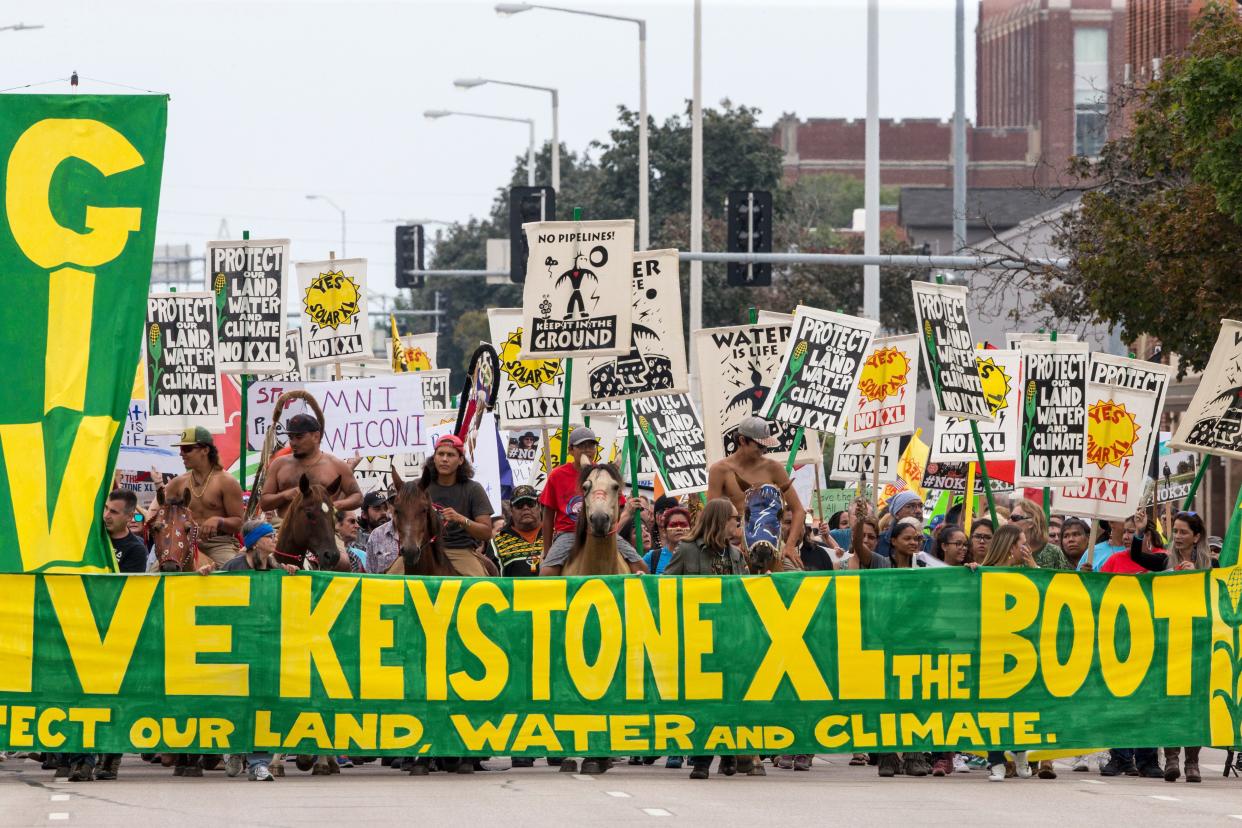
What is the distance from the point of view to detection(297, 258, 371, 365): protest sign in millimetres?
25766

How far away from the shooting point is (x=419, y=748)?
14328 millimetres

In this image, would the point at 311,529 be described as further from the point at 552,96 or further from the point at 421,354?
the point at 552,96

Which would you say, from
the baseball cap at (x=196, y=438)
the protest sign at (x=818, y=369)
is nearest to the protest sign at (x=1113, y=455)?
the protest sign at (x=818, y=369)

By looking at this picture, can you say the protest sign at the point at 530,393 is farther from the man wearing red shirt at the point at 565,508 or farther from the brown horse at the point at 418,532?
the brown horse at the point at 418,532

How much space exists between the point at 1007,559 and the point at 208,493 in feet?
16.0

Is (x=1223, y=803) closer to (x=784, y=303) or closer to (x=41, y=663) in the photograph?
(x=41, y=663)

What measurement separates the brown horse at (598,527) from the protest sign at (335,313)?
1075 cm

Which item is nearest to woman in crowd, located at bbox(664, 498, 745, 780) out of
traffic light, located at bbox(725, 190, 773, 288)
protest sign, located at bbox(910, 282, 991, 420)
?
protest sign, located at bbox(910, 282, 991, 420)

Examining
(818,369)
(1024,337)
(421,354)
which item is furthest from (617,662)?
(421,354)

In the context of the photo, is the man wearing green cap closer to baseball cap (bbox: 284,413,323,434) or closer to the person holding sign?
baseball cap (bbox: 284,413,323,434)

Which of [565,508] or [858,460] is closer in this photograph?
[565,508]

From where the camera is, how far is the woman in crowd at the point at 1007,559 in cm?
1494

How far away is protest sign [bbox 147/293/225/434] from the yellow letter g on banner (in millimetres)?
8786

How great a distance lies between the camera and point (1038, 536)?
1664cm
